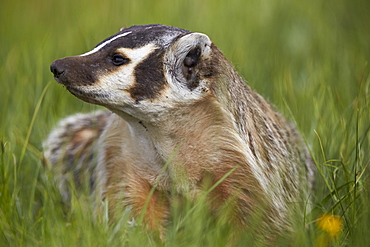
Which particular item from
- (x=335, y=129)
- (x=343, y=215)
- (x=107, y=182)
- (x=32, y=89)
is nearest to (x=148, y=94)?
(x=107, y=182)

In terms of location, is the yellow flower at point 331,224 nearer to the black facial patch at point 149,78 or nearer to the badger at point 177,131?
the badger at point 177,131

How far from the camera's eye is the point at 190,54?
2.70m

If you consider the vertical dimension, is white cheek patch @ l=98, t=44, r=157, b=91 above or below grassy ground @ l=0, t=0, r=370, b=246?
above

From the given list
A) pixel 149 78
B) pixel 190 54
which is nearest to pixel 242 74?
pixel 190 54

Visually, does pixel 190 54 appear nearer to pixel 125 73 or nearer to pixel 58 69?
pixel 125 73

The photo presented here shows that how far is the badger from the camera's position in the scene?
2588 millimetres

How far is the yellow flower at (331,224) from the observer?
245 cm

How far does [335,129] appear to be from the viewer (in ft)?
10.8

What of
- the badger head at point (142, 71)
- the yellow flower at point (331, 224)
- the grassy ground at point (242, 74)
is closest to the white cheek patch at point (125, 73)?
the badger head at point (142, 71)

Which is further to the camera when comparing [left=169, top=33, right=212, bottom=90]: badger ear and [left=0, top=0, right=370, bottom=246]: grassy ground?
[left=169, top=33, right=212, bottom=90]: badger ear

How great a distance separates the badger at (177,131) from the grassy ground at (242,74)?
0.17 metres

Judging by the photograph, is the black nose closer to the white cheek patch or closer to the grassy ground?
the white cheek patch

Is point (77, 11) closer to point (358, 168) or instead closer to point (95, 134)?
point (95, 134)

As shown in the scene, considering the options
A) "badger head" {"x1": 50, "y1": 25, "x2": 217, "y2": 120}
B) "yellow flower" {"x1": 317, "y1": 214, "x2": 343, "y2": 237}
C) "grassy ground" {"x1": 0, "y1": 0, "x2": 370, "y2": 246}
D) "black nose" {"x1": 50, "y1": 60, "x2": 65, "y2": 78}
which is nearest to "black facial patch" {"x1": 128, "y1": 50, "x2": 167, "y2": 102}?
"badger head" {"x1": 50, "y1": 25, "x2": 217, "y2": 120}
